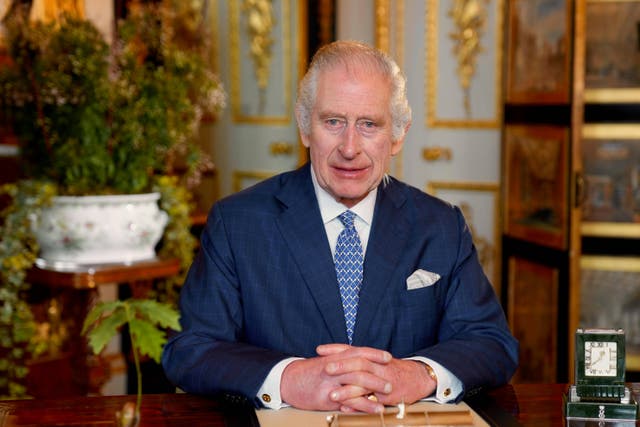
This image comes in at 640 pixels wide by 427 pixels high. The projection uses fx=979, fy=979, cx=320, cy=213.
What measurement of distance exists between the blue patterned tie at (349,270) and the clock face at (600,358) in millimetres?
584

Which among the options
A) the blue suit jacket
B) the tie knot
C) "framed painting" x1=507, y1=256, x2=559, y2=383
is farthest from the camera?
"framed painting" x1=507, y1=256, x2=559, y2=383

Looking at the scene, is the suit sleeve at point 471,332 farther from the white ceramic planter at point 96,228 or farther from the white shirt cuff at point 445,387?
the white ceramic planter at point 96,228

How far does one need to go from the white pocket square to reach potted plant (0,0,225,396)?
162cm

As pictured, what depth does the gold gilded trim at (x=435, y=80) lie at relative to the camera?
5.45 meters

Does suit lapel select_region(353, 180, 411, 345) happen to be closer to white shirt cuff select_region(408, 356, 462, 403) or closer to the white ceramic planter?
white shirt cuff select_region(408, 356, 462, 403)

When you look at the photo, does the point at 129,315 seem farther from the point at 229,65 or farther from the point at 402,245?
the point at 229,65

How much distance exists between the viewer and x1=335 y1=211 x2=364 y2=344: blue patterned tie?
86.7 inches

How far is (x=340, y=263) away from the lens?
2.23m

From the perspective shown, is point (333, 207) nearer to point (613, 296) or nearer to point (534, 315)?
point (534, 315)

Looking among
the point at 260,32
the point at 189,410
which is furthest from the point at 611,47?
the point at 189,410

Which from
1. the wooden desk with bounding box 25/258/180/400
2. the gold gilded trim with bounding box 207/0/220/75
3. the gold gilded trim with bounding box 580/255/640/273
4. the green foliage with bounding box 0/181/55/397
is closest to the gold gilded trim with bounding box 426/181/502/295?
the gold gilded trim with bounding box 580/255/640/273

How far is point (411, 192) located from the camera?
2430 millimetres

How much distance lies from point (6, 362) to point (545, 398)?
2.35 m

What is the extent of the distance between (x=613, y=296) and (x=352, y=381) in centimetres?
353
